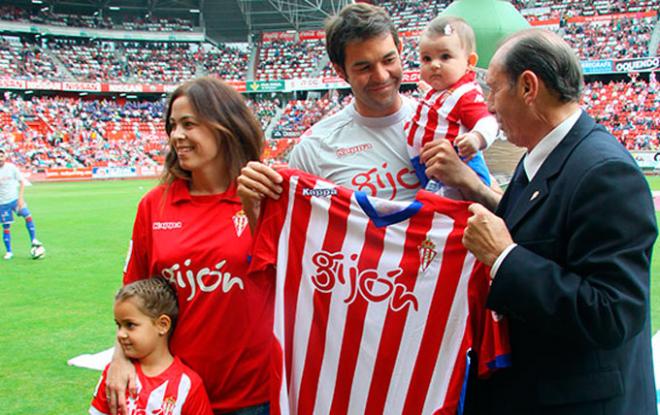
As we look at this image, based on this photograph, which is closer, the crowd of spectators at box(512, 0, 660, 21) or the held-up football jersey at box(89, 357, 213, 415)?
the held-up football jersey at box(89, 357, 213, 415)

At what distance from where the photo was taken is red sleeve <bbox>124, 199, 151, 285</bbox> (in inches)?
98.3

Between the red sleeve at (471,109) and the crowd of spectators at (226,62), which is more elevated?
the red sleeve at (471,109)

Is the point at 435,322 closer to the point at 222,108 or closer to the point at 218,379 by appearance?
the point at 218,379

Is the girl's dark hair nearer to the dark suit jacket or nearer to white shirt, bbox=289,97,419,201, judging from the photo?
white shirt, bbox=289,97,419,201

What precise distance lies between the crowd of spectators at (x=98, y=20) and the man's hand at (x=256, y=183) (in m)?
50.6

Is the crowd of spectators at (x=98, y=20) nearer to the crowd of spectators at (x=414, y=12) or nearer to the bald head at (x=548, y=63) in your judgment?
the crowd of spectators at (x=414, y=12)

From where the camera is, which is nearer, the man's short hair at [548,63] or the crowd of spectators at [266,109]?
the man's short hair at [548,63]

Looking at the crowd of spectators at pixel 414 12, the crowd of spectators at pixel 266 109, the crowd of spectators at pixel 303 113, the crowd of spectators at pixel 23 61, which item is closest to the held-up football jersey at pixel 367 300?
the crowd of spectators at pixel 303 113

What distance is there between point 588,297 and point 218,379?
1.47 m

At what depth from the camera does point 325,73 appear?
151 feet

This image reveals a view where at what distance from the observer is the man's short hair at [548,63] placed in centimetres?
183

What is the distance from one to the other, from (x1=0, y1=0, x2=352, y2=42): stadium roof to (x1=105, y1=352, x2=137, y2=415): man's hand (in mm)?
46953

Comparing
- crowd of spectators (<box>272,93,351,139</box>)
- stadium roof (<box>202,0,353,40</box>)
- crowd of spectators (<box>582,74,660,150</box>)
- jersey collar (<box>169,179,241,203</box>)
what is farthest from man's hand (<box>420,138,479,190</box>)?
stadium roof (<box>202,0,353,40</box>)

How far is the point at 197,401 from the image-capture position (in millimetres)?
2354
